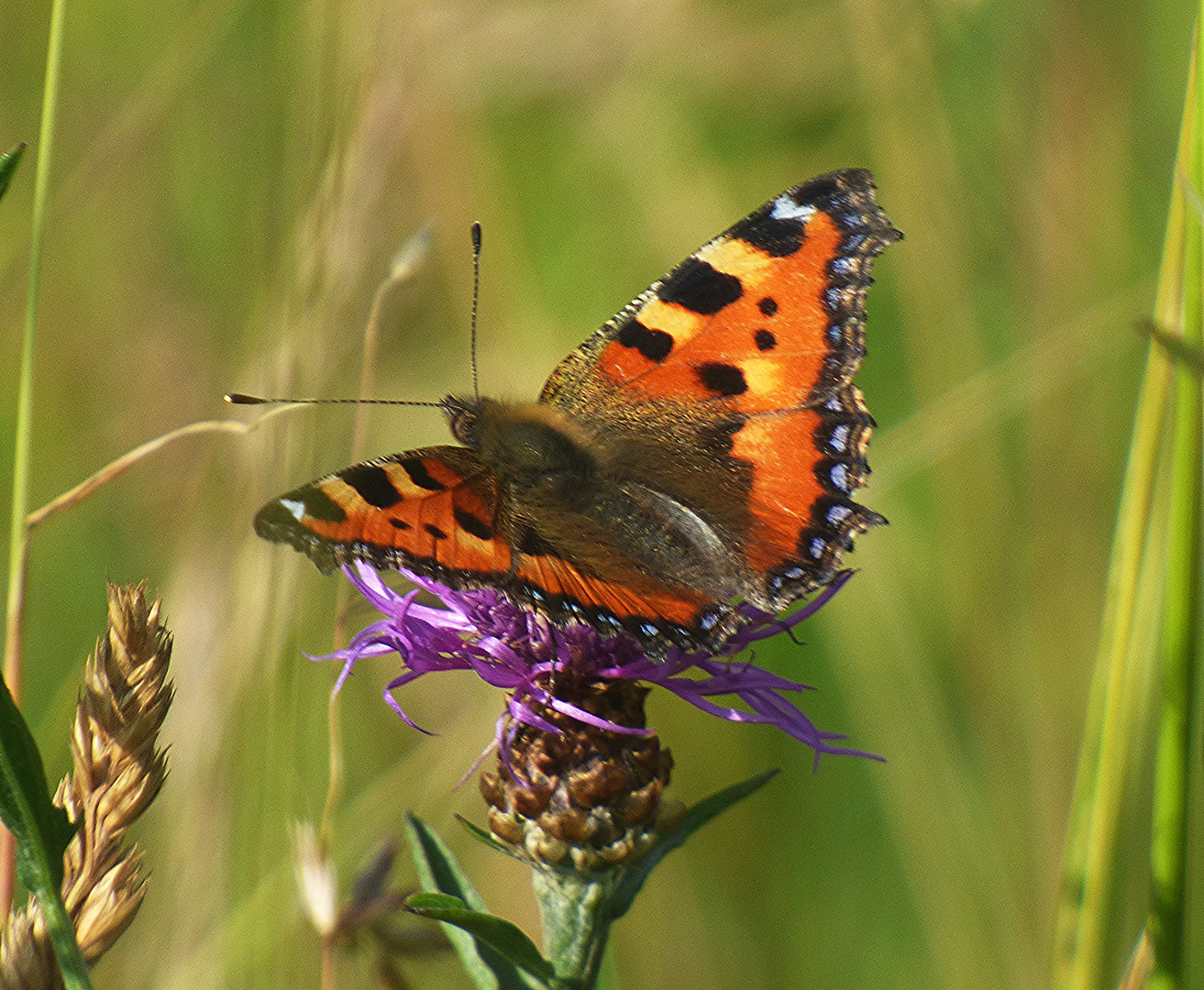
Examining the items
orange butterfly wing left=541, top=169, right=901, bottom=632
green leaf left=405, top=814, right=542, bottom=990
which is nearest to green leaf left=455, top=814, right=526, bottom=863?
green leaf left=405, top=814, right=542, bottom=990

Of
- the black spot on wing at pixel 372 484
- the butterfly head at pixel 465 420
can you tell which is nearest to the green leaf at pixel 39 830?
the black spot on wing at pixel 372 484

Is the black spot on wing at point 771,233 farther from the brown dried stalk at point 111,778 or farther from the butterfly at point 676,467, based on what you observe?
the brown dried stalk at point 111,778

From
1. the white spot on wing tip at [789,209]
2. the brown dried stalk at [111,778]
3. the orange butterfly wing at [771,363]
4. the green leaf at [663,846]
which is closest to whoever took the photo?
the brown dried stalk at [111,778]

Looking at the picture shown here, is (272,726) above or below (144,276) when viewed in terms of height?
below

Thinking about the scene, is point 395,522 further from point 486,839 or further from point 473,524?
point 486,839

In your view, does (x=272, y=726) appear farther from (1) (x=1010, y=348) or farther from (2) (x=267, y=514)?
(1) (x=1010, y=348)

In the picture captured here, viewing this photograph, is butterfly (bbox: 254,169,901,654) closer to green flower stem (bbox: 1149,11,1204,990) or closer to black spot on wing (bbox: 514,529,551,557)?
black spot on wing (bbox: 514,529,551,557)

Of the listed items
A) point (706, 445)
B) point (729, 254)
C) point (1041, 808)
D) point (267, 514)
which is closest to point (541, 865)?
point (267, 514)
